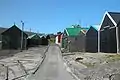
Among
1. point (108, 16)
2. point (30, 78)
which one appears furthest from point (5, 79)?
point (108, 16)

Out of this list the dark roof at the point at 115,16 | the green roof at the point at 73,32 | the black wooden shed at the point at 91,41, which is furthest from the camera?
the green roof at the point at 73,32

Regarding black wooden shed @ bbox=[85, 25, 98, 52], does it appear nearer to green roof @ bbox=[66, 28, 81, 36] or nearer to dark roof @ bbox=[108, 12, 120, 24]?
dark roof @ bbox=[108, 12, 120, 24]

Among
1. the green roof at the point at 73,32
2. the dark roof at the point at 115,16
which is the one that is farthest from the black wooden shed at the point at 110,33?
the green roof at the point at 73,32

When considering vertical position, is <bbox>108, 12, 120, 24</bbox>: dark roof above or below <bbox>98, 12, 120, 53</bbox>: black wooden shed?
above

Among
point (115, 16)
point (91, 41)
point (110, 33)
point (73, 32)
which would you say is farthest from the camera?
point (73, 32)

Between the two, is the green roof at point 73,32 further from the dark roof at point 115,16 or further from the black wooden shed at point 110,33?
the dark roof at point 115,16

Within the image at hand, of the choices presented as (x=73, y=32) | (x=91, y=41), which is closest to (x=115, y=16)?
(x=91, y=41)

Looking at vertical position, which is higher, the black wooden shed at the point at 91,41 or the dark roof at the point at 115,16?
the dark roof at the point at 115,16

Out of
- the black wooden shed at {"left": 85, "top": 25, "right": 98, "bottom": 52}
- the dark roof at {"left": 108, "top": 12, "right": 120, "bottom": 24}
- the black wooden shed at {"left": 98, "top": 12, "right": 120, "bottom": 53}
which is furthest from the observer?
the black wooden shed at {"left": 85, "top": 25, "right": 98, "bottom": 52}

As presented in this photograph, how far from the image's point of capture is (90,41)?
45.2 meters

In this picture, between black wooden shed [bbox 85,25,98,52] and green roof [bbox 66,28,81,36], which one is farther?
green roof [bbox 66,28,81,36]

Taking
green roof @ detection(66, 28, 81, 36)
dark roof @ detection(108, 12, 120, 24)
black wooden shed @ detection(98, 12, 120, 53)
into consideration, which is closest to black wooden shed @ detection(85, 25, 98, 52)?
black wooden shed @ detection(98, 12, 120, 53)

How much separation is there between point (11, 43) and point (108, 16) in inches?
1373

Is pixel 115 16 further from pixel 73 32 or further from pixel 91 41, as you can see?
pixel 73 32
